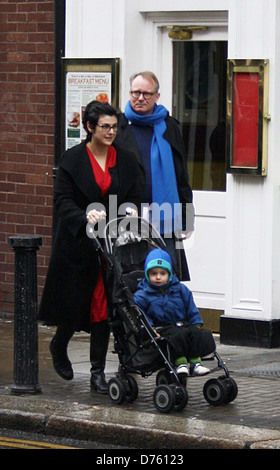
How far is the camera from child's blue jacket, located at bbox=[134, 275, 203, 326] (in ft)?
27.0

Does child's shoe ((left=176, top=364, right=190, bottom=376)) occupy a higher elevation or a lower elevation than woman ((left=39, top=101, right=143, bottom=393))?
lower

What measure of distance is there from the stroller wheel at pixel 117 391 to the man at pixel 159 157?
1.14 metres

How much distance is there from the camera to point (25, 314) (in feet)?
28.7

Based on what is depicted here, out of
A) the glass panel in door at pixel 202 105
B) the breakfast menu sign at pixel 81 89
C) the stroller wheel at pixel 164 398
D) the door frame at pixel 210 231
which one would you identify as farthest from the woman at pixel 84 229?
the breakfast menu sign at pixel 81 89

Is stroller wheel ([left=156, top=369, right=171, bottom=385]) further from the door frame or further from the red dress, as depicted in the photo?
the door frame

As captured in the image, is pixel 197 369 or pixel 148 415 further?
pixel 197 369

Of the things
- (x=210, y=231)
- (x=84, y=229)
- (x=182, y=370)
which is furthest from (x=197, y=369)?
(x=210, y=231)

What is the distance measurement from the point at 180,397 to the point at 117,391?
504 millimetres

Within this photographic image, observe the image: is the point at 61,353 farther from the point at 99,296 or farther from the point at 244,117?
the point at 244,117

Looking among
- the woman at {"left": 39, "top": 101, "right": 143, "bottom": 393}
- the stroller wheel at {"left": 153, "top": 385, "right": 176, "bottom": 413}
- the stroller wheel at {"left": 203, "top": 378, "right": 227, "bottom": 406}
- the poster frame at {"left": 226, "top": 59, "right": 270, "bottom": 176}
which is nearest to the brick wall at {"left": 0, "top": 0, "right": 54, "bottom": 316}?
the poster frame at {"left": 226, "top": 59, "right": 270, "bottom": 176}

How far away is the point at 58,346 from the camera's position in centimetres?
892

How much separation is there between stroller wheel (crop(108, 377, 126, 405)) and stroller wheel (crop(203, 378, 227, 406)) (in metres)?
0.54

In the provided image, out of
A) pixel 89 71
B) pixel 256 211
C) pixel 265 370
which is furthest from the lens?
pixel 89 71

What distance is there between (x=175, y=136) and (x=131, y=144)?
348 millimetres
